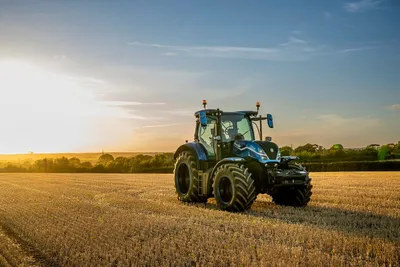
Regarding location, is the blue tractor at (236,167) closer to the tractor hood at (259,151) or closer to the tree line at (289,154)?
the tractor hood at (259,151)

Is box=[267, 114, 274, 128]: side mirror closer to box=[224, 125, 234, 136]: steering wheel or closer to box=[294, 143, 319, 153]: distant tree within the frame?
box=[224, 125, 234, 136]: steering wheel

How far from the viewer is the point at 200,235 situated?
27.8ft

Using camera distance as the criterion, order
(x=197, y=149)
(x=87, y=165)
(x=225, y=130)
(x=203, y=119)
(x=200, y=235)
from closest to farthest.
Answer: (x=200, y=235) → (x=203, y=119) → (x=225, y=130) → (x=197, y=149) → (x=87, y=165)

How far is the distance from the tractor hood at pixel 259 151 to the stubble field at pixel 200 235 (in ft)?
4.57

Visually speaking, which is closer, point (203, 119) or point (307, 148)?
point (203, 119)

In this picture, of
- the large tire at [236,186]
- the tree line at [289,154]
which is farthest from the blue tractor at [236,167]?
the tree line at [289,154]

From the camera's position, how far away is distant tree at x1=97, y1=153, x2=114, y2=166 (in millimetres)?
50844

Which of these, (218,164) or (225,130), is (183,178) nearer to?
(225,130)

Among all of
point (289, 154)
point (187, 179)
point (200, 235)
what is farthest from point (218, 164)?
point (289, 154)

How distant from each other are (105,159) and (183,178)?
1590 inches

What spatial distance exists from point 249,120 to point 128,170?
3550 cm

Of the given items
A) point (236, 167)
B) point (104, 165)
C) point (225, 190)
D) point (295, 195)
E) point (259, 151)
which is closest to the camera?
point (236, 167)

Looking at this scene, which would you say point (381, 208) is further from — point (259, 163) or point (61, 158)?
point (61, 158)

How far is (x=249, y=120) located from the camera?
13.7 m
